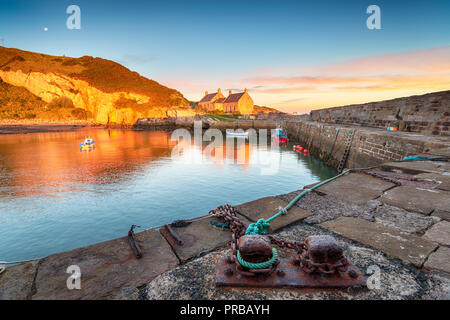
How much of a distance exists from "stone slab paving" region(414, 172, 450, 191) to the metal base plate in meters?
3.87

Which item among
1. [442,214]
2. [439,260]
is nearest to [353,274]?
[439,260]

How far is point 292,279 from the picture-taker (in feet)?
5.78

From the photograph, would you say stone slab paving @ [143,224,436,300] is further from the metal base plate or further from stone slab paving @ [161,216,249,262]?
stone slab paving @ [161,216,249,262]

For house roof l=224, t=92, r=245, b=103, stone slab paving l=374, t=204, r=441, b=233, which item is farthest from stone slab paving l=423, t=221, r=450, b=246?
house roof l=224, t=92, r=245, b=103

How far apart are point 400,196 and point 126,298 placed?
14.3ft

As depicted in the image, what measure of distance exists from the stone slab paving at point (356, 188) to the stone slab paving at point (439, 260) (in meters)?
1.49

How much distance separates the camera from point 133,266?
2.19 metres

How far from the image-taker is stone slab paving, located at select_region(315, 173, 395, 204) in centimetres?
387

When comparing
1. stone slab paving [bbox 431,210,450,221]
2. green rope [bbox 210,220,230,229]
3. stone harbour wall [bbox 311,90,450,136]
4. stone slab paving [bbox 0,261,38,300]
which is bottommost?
stone slab paving [bbox 0,261,38,300]

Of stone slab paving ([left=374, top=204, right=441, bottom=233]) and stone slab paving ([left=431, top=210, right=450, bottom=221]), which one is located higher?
stone slab paving ([left=431, top=210, right=450, bottom=221])

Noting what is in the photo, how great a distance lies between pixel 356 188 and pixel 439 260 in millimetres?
2403

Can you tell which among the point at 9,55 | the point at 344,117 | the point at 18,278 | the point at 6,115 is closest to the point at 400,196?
the point at 18,278

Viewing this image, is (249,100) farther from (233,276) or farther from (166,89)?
(233,276)

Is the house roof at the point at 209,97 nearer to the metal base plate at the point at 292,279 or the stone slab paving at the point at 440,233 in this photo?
the stone slab paving at the point at 440,233
